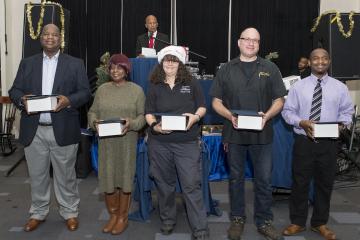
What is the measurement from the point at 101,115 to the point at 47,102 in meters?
0.39

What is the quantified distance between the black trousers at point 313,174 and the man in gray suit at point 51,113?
164 centimetres

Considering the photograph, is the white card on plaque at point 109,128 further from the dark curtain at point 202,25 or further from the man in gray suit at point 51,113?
the dark curtain at point 202,25

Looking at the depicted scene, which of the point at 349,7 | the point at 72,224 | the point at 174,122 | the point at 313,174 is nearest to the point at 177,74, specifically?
the point at 174,122

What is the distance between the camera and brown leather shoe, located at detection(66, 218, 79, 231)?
3.40 metres

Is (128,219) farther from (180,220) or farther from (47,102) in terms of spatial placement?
(47,102)

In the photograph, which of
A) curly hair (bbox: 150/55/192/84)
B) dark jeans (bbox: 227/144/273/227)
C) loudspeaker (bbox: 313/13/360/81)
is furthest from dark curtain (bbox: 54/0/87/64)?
dark jeans (bbox: 227/144/273/227)

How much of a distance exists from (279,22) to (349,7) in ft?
3.99

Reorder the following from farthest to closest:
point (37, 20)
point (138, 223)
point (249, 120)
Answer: point (37, 20)
point (138, 223)
point (249, 120)

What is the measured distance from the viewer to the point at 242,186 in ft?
10.5

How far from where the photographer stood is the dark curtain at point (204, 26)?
775 centimetres

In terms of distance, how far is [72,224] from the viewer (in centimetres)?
341

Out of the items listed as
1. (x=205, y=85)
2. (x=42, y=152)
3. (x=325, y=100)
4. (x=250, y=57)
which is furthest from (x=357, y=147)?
(x=42, y=152)

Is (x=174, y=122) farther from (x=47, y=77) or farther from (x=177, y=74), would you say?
(x=47, y=77)

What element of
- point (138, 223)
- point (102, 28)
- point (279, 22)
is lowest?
point (138, 223)
